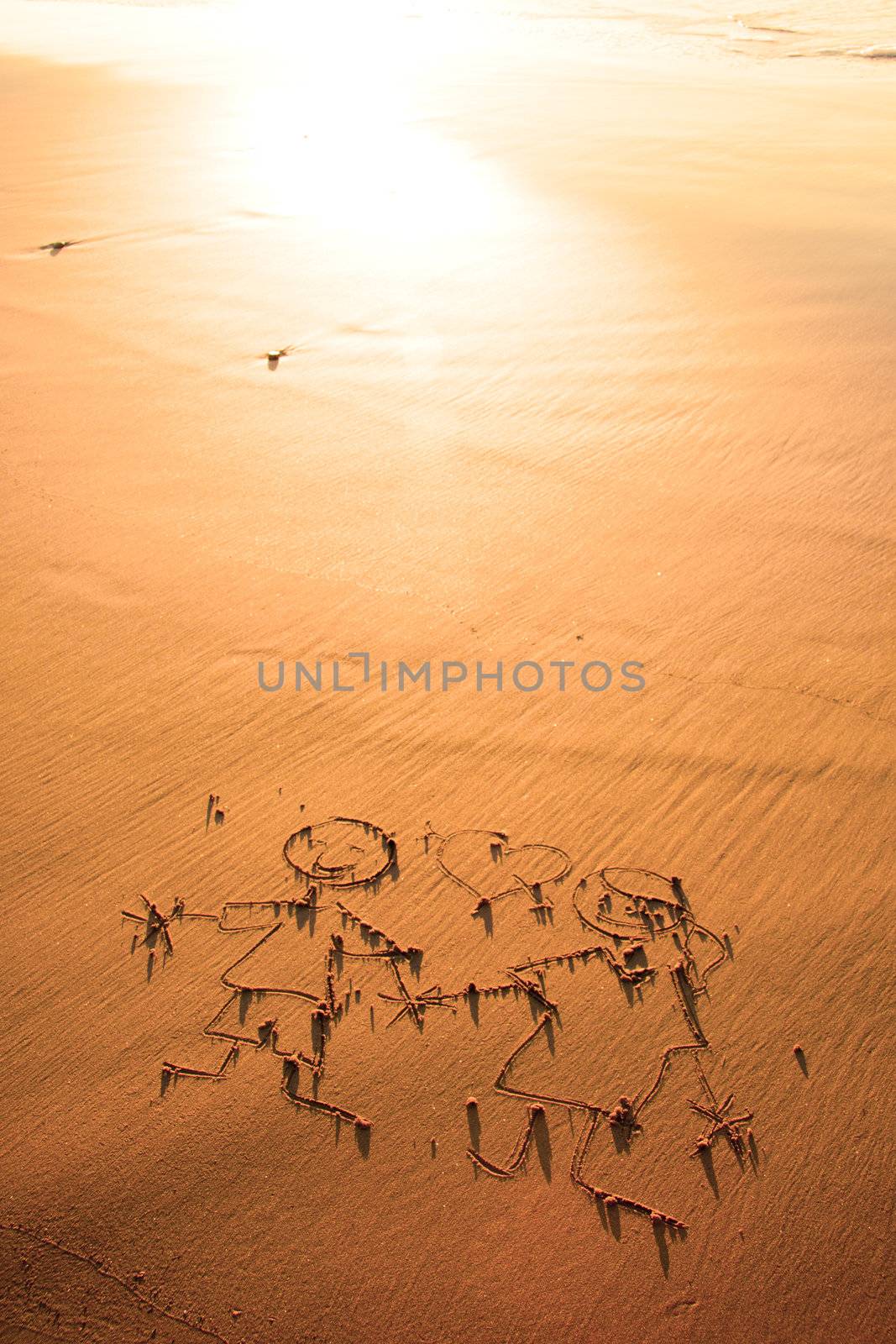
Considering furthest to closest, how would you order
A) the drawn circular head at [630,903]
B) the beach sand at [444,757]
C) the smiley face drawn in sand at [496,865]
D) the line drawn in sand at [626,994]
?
the smiley face drawn in sand at [496,865]
the drawn circular head at [630,903]
the line drawn in sand at [626,994]
the beach sand at [444,757]

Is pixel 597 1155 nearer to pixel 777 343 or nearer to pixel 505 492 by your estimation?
pixel 505 492

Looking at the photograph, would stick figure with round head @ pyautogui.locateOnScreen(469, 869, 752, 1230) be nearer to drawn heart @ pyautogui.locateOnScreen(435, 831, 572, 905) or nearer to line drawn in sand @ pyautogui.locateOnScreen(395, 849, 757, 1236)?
line drawn in sand @ pyautogui.locateOnScreen(395, 849, 757, 1236)

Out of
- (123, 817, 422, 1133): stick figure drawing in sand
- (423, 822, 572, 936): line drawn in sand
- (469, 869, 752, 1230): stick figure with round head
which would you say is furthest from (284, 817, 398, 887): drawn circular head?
(469, 869, 752, 1230): stick figure with round head

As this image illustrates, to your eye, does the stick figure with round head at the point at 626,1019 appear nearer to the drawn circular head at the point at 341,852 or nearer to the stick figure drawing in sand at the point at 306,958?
the stick figure drawing in sand at the point at 306,958

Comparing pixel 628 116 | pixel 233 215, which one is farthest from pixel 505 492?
pixel 628 116

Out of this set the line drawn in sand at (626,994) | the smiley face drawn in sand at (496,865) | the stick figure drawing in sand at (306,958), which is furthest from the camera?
the smiley face drawn in sand at (496,865)

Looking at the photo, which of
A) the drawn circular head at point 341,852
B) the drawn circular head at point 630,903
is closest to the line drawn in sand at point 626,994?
the drawn circular head at point 630,903
